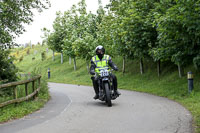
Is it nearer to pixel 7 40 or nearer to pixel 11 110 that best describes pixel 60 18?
pixel 7 40

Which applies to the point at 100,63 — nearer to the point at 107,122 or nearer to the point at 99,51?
the point at 99,51

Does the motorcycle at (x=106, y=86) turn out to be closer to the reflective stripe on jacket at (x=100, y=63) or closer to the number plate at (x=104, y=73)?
the number plate at (x=104, y=73)

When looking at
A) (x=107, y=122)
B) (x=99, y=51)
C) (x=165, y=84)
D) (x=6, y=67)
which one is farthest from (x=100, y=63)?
(x=165, y=84)

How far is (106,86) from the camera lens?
9.75 meters

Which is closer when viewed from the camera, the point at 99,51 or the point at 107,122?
the point at 107,122

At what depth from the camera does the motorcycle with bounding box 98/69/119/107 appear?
31.9 ft

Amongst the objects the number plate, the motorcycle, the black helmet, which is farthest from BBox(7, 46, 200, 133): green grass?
the black helmet

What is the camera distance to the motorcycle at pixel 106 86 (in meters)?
9.73

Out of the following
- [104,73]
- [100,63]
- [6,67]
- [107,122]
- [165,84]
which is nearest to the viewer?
[107,122]

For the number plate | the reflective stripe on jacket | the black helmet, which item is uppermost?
the black helmet

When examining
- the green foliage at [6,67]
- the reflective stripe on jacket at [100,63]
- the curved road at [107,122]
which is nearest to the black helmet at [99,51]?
the reflective stripe on jacket at [100,63]

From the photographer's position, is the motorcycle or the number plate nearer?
the motorcycle

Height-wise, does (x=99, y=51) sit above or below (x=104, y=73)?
above

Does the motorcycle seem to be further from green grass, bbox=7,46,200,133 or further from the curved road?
green grass, bbox=7,46,200,133
